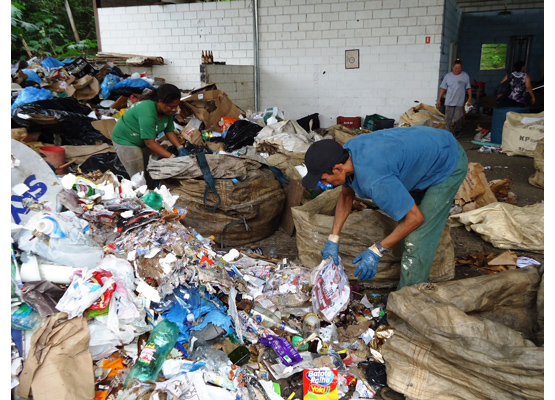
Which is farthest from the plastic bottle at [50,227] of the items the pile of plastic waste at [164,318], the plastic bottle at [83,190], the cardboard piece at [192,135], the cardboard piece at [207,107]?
the cardboard piece at [207,107]

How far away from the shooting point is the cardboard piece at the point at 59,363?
191 centimetres

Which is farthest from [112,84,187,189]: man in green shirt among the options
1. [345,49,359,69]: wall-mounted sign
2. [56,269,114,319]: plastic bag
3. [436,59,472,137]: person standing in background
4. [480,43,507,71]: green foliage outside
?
[480,43,507,71]: green foliage outside

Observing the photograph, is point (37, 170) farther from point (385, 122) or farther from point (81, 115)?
point (385, 122)

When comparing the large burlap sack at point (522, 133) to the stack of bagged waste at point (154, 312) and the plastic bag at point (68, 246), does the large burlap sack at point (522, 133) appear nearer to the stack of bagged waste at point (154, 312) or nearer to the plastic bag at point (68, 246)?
the stack of bagged waste at point (154, 312)

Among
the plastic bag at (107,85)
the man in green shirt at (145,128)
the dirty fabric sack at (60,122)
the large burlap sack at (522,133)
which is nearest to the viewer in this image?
the man in green shirt at (145,128)

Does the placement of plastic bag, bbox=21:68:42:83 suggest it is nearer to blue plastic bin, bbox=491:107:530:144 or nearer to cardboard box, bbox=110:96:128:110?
cardboard box, bbox=110:96:128:110

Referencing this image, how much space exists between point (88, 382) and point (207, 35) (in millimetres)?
8321

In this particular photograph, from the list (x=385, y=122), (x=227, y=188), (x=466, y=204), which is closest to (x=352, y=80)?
(x=385, y=122)

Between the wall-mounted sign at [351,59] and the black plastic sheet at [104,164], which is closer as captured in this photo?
the black plastic sheet at [104,164]

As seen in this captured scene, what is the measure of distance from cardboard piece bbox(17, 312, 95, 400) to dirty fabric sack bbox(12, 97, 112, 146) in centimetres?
397

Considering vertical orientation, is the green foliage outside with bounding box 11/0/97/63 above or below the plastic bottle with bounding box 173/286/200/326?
above

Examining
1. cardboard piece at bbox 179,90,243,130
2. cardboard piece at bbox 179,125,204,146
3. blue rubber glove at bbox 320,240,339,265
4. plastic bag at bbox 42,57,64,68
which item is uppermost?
plastic bag at bbox 42,57,64,68

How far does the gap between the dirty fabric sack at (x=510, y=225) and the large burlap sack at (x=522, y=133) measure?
326 cm

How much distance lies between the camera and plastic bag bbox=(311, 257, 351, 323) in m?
2.59
